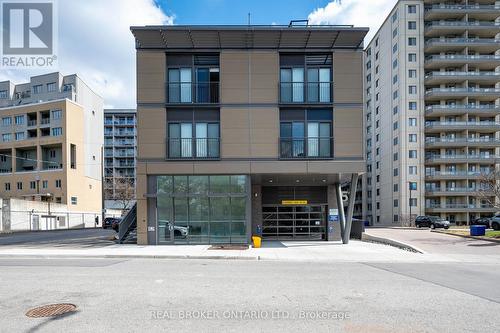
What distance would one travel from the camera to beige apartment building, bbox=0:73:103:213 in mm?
71312

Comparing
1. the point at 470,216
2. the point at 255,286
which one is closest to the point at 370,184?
the point at 470,216

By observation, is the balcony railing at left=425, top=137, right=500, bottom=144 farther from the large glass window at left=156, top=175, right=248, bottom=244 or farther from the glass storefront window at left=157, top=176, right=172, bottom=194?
the glass storefront window at left=157, top=176, right=172, bottom=194

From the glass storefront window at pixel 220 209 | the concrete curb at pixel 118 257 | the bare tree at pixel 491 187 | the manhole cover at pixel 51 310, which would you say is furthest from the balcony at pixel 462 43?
the manhole cover at pixel 51 310

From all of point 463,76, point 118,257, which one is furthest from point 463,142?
point 118,257

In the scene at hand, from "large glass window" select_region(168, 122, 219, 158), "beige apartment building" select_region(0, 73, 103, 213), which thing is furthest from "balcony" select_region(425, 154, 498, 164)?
"beige apartment building" select_region(0, 73, 103, 213)

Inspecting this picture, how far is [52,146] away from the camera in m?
74.1

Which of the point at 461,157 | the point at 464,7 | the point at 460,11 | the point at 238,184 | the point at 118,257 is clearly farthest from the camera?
the point at 464,7

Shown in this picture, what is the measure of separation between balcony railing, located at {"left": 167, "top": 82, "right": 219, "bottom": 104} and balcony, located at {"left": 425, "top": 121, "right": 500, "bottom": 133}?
50536mm

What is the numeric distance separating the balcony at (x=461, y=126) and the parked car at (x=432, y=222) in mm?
18383

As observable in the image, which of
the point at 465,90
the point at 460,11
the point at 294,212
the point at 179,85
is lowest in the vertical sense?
the point at 294,212

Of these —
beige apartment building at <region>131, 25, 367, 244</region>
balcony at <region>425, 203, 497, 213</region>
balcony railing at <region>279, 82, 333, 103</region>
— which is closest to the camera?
beige apartment building at <region>131, 25, 367, 244</region>

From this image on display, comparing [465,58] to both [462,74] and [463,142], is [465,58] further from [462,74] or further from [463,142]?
[463,142]

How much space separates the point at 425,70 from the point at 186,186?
57.2 metres

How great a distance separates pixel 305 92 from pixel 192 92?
6.80 meters
